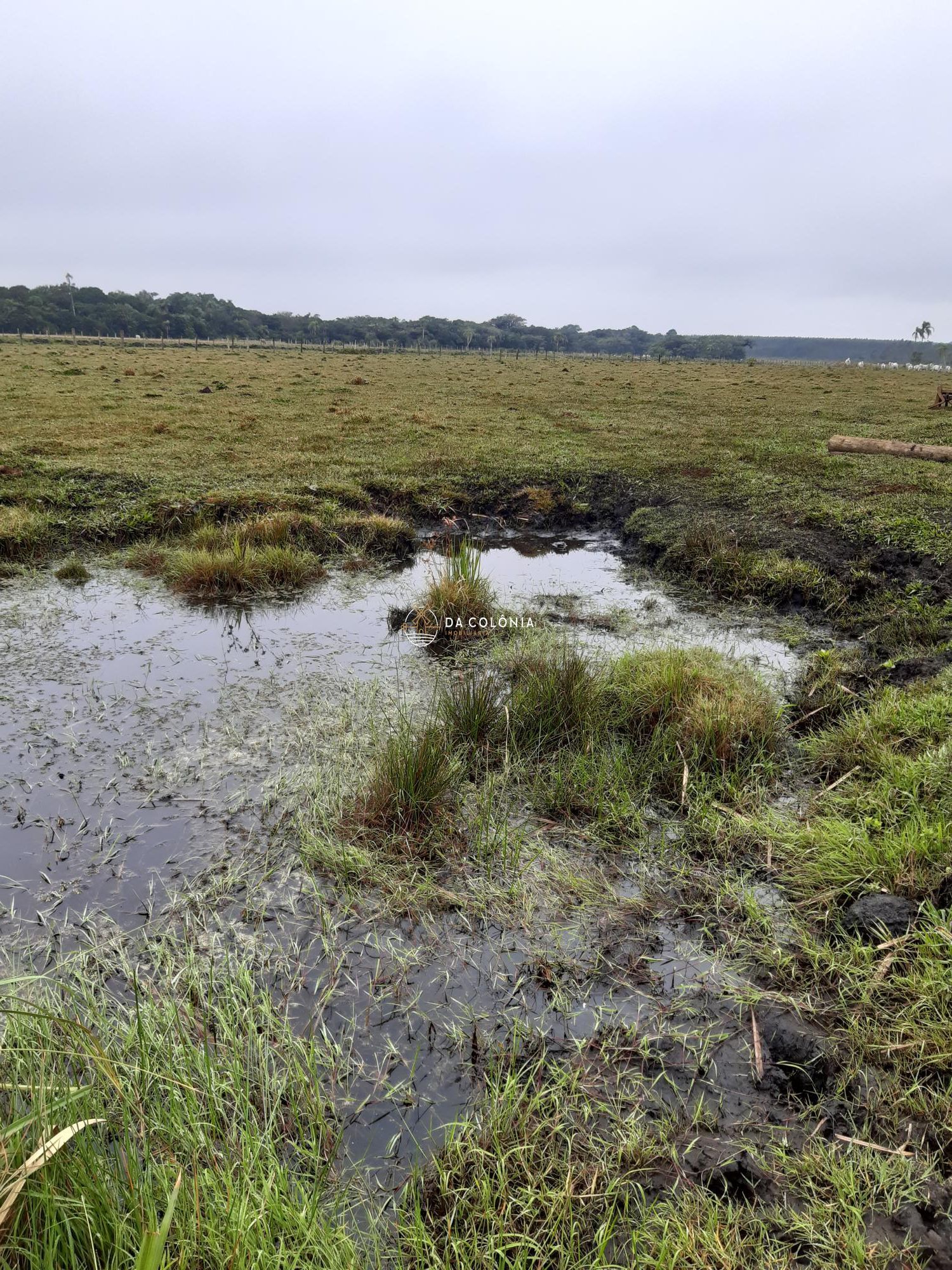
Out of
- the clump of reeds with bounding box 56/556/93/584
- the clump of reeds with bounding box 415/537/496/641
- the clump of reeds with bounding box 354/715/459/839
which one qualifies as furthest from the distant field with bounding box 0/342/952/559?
the clump of reeds with bounding box 354/715/459/839

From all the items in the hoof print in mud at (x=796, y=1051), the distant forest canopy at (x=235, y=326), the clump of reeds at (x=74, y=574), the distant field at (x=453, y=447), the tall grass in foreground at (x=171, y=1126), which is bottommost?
the hoof print in mud at (x=796, y=1051)

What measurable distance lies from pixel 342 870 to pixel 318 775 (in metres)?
1.06

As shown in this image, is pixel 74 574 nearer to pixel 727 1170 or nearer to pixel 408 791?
pixel 408 791

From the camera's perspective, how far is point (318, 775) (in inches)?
200

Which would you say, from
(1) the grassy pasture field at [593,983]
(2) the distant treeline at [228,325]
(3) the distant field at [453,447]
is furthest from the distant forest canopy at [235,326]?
(1) the grassy pasture field at [593,983]

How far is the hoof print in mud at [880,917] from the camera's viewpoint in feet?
11.3

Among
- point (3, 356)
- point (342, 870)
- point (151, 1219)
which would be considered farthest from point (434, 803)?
point (3, 356)

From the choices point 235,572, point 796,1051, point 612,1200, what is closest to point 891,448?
point 235,572

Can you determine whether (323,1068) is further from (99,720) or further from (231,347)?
(231,347)

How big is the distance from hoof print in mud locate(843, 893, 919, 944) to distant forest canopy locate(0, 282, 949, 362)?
302ft

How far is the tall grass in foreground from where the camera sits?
1930mm

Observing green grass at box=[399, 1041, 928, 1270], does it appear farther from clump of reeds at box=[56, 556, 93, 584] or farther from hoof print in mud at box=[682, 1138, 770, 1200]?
clump of reeds at box=[56, 556, 93, 584]

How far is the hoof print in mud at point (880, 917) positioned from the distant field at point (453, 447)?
24.2ft

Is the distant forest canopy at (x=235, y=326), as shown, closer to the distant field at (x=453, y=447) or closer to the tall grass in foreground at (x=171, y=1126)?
the distant field at (x=453, y=447)
